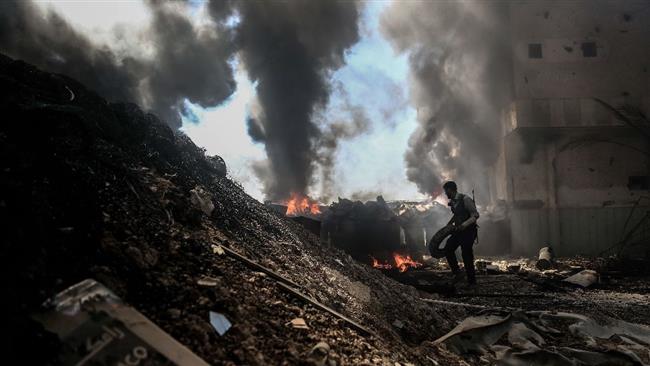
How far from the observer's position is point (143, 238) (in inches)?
118

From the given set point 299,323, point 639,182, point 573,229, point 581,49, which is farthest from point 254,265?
point 639,182

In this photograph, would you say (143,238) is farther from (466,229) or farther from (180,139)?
(466,229)

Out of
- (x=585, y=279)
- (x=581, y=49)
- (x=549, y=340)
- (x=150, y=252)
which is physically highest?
(x=581, y=49)

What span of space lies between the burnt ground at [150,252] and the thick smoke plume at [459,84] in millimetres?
15469

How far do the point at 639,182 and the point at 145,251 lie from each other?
19546 mm

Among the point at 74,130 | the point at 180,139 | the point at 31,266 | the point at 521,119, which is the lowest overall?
the point at 31,266

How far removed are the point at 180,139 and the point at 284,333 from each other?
15.8 feet

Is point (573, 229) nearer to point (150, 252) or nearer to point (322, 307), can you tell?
point (322, 307)

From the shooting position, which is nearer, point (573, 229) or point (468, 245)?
point (468, 245)

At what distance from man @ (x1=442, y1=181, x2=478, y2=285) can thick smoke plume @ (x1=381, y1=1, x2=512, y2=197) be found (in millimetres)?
12170

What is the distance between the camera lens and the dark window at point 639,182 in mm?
16891

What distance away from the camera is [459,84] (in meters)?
22.4

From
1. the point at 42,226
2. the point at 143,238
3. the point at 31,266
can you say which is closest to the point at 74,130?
the point at 143,238

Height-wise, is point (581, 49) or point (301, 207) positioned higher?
point (581, 49)
